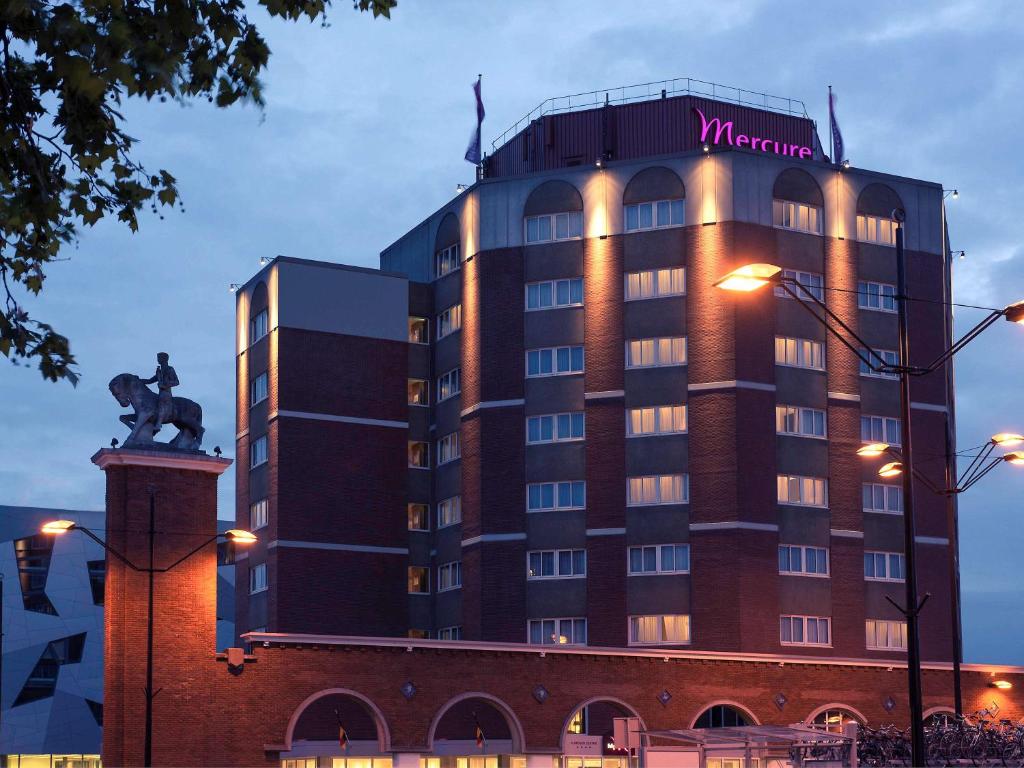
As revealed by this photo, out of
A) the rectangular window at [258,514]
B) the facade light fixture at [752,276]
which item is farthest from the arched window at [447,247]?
the facade light fixture at [752,276]

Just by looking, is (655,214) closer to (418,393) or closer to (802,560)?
(418,393)

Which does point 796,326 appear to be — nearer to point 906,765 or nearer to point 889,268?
point 889,268

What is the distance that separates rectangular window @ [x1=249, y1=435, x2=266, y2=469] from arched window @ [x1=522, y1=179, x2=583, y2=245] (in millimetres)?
18443

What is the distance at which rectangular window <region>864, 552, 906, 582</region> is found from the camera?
274ft

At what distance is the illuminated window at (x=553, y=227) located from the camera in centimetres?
8594

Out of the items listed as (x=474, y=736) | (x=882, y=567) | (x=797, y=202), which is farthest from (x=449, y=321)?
(x=882, y=567)

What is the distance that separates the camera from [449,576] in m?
88.8

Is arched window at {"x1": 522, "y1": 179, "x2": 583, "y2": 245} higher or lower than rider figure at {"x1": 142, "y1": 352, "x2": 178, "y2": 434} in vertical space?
higher

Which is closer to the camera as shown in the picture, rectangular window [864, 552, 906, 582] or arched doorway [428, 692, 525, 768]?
arched doorway [428, 692, 525, 768]

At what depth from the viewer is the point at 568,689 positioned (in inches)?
2527

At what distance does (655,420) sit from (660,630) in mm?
10606

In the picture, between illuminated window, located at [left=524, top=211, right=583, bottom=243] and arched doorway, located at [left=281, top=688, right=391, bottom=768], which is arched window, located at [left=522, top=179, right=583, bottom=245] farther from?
arched doorway, located at [left=281, top=688, right=391, bottom=768]

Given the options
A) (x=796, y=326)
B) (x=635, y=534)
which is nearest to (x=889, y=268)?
(x=796, y=326)

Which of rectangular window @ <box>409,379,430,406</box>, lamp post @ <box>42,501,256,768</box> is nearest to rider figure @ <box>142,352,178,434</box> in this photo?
lamp post @ <box>42,501,256,768</box>
